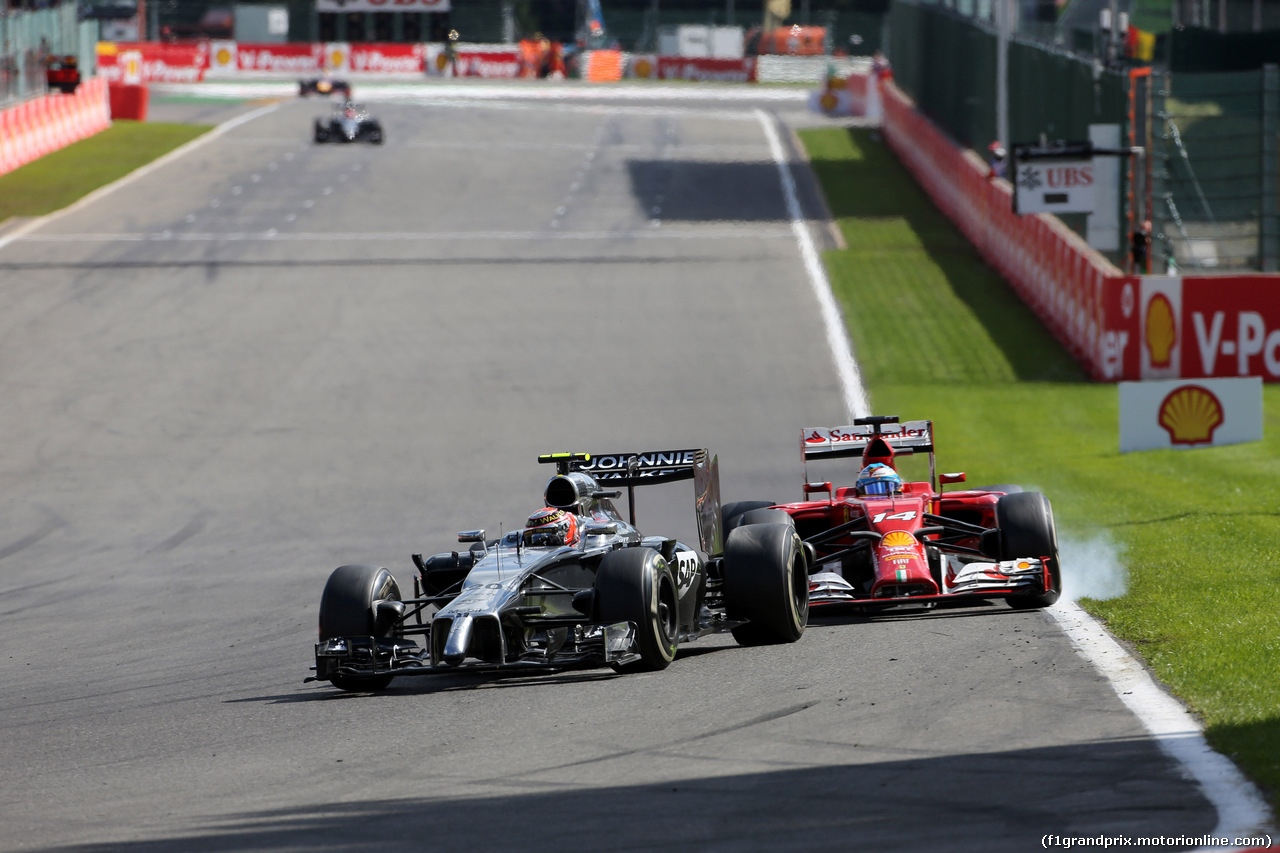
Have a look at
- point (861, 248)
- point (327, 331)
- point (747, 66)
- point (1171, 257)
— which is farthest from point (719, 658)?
point (747, 66)

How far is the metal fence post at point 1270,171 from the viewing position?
26.2 meters

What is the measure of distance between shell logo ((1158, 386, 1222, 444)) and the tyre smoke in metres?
4.47

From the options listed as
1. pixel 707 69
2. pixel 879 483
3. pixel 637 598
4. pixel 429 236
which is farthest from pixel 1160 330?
pixel 707 69

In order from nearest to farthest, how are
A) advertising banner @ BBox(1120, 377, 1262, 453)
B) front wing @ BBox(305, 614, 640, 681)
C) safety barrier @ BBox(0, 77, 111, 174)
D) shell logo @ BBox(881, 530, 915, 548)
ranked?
1. front wing @ BBox(305, 614, 640, 681)
2. shell logo @ BBox(881, 530, 915, 548)
3. advertising banner @ BBox(1120, 377, 1262, 453)
4. safety barrier @ BBox(0, 77, 111, 174)

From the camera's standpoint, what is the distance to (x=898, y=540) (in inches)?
501

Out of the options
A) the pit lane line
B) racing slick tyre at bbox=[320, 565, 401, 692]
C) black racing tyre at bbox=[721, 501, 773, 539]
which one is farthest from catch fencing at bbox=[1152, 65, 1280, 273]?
racing slick tyre at bbox=[320, 565, 401, 692]

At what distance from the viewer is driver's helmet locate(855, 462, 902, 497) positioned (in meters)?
13.8

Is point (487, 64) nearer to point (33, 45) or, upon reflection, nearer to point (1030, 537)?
point (33, 45)

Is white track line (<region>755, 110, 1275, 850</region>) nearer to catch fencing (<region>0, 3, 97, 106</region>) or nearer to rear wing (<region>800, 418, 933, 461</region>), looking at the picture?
rear wing (<region>800, 418, 933, 461</region>)

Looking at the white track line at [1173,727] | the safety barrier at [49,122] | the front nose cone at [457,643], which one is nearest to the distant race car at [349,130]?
the safety barrier at [49,122]

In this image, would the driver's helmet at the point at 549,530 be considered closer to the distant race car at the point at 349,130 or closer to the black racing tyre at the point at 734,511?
the black racing tyre at the point at 734,511

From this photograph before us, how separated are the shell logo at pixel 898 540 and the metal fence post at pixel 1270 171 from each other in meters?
16.2

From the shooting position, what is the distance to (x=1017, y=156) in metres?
25.8

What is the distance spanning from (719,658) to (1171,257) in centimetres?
1805
